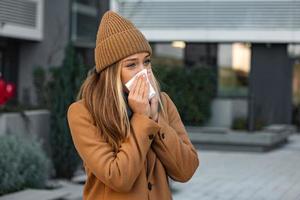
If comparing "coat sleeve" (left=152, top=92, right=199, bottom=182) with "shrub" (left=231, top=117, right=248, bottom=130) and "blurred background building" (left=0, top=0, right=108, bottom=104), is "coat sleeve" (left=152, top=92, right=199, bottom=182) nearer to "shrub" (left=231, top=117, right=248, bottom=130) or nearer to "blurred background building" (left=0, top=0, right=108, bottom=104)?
"shrub" (left=231, top=117, right=248, bottom=130)

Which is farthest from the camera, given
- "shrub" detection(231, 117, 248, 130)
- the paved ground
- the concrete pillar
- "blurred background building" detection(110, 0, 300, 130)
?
the concrete pillar

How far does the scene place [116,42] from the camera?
2.48 m

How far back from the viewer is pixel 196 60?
2111cm

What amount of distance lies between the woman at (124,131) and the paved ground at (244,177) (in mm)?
6208

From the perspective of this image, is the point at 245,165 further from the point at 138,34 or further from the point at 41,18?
the point at 138,34

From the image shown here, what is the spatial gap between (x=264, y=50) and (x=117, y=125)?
18829 millimetres

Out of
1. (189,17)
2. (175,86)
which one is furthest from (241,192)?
(189,17)

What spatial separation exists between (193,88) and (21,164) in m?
10.5

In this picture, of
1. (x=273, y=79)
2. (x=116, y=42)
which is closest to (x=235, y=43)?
(x=273, y=79)

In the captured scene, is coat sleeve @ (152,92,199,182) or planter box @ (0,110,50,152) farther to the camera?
planter box @ (0,110,50,152)

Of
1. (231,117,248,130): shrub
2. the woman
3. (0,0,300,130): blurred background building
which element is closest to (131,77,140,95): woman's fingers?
the woman

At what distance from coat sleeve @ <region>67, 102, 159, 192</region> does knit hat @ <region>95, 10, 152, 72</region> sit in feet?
0.73

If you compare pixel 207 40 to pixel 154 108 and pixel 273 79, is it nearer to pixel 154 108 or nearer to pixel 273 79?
pixel 273 79

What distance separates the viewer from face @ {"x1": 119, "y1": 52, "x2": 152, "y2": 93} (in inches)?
94.7
